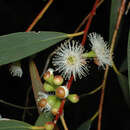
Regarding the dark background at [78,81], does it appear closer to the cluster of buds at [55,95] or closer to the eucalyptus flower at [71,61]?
the eucalyptus flower at [71,61]

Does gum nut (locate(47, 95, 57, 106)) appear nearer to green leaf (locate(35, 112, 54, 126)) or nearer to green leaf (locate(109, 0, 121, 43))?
green leaf (locate(35, 112, 54, 126))

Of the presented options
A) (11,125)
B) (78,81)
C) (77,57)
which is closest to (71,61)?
(77,57)

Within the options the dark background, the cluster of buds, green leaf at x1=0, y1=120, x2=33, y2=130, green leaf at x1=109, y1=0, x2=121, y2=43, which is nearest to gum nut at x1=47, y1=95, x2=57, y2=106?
the cluster of buds

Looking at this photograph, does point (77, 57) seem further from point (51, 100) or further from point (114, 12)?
point (114, 12)

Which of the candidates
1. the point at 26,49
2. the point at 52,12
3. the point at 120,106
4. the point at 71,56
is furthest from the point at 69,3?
the point at 26,49

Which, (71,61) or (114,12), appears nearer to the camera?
(71,61)

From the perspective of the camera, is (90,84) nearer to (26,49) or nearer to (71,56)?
(71,56)

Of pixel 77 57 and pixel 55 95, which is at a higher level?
pixel 77 57
